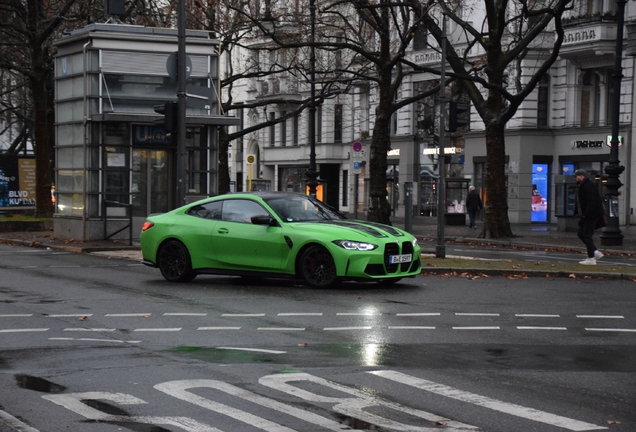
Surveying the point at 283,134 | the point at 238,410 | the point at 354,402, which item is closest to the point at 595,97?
the point at 283,134

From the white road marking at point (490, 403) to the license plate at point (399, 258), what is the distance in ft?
22.2

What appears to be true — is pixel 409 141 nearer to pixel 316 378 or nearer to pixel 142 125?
pixel 142 125

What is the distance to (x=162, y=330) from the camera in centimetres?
1112

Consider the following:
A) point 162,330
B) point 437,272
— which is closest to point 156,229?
point 437,272

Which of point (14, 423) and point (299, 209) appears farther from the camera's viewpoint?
point (299, 209)

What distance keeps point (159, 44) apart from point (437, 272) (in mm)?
11390

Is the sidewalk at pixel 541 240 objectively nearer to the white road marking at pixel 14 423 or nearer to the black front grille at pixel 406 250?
the black front grille at pixel 406 250

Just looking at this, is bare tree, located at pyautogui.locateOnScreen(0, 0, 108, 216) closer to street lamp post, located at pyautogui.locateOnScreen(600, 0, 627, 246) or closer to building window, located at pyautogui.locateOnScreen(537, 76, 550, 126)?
street lamp post, located at pyautogui.locateOnScreen(600, 0, 627, 246)

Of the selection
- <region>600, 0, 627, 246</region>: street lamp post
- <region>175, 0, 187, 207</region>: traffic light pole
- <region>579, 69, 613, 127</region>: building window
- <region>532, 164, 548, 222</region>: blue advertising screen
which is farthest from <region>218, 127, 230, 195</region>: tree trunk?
<region>175, 0, 187, 207</region>: traffic light pole

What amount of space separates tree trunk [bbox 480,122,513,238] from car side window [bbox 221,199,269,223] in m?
16.6

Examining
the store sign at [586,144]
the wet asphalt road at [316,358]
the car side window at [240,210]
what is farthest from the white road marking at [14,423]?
the store sign at [586,144]

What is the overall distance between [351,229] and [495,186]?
17239 mm

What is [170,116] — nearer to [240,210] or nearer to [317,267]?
[240,210]

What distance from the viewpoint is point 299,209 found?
16219 mm
